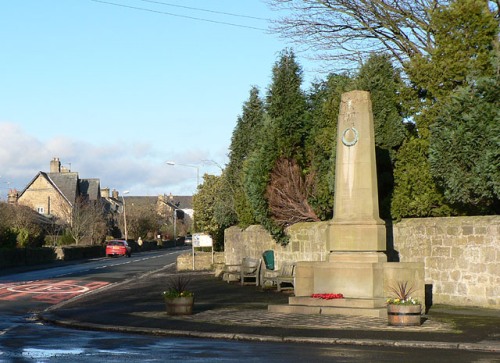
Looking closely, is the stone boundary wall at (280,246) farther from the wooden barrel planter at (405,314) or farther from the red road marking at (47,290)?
the wooden barrel planter at (405,314)

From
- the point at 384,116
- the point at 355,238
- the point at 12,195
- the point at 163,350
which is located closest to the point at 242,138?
the point at 384,116

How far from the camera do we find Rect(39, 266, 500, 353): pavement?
15.0 meters

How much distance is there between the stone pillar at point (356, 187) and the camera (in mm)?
19906

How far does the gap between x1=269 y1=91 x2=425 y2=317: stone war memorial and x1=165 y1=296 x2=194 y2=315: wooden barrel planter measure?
190cm

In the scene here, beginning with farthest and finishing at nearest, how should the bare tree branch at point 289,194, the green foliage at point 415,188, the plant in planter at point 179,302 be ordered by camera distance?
the bare tree branch at point 289,194 < the green foliage at point 415,188 < the plant in planter at point 179,302

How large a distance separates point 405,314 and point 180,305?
17.1ft

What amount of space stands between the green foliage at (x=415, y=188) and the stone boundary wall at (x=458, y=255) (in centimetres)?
75

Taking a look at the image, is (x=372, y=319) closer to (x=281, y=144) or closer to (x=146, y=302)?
(x=146, y=302)

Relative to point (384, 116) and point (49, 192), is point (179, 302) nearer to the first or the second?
point (384, 116)

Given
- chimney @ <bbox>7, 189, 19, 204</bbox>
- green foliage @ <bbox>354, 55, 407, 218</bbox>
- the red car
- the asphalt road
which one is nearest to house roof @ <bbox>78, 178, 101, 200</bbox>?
chimney @ <bbox>7, 189, 19, 204</bbox>

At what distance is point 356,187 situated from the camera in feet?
65.8

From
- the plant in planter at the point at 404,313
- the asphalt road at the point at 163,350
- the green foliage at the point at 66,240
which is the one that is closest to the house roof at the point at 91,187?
the green foliage at the point at 66,240

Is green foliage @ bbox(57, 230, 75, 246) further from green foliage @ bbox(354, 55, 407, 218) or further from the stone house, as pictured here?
green foliage @ bbox(354, 55, 407, 218)

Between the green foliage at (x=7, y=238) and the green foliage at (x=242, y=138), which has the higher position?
the green foliage at (x=242, y=138)
